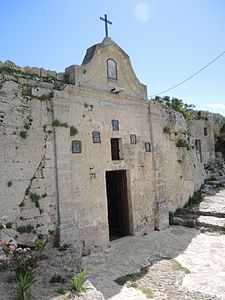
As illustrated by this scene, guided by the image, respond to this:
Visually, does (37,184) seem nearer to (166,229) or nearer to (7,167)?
(7,167)

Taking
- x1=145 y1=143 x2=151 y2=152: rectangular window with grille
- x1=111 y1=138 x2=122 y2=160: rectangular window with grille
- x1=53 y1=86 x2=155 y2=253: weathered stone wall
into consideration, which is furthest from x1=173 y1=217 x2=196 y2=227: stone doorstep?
x1=111 y1=138 x2=122 y2=160: rectangular window with grille

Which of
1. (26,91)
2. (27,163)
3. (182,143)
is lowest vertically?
(27,163)

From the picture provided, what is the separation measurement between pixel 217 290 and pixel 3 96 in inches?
255

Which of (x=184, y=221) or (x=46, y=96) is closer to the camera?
(x=46, y=96)

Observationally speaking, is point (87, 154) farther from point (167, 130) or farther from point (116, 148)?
point (167, 130)

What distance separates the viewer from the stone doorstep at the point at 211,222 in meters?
10.2

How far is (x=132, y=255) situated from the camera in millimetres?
8164

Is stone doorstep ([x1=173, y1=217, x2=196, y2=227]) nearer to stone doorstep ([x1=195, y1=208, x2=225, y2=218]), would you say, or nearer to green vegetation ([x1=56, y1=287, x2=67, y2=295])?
stone doorstep ([x1=195, y1=208, x2=225, y2=218])

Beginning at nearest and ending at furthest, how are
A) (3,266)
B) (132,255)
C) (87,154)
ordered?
(3,266), (132,255), (87,154)

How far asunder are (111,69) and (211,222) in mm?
6531

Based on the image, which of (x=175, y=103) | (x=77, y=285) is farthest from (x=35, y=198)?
(x=175, y=103)

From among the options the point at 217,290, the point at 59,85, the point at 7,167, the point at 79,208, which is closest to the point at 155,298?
the point at 217,290

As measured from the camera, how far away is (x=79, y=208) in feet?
26.8

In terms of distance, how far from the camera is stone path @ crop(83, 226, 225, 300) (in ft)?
20.1
